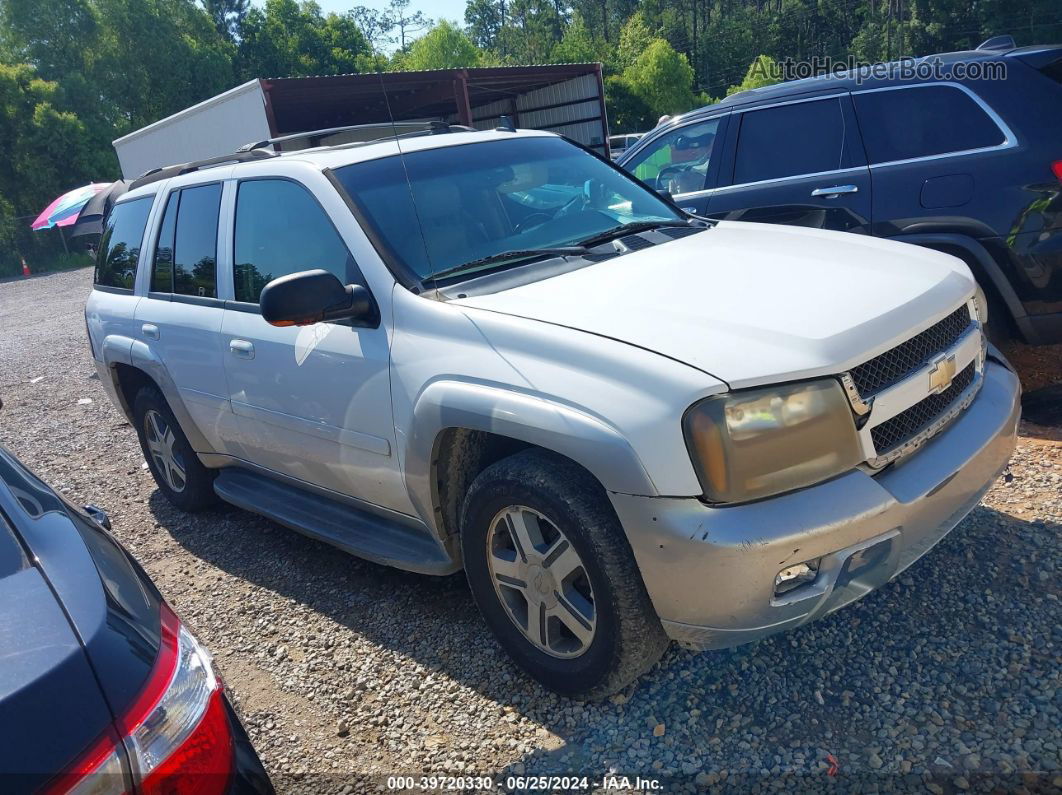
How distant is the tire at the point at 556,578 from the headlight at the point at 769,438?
0.38m

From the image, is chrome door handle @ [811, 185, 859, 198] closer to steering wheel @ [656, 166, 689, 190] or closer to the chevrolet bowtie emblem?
steering wheel @ [656, 166, 689, 190]

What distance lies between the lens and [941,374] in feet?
8.72

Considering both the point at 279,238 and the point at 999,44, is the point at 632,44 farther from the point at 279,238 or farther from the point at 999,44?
the point at 279,238

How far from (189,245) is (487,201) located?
5.64 ft

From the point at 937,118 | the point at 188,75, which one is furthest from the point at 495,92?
Answer: the point at 188,75

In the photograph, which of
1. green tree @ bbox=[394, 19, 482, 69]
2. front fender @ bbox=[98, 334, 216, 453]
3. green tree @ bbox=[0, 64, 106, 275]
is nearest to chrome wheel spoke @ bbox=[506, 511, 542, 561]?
front fender @ bbox=[98, 334, 216, 453]

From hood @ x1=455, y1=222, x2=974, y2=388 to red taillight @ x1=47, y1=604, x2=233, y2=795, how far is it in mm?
1398

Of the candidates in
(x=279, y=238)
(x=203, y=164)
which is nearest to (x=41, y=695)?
(x=279, y=238)

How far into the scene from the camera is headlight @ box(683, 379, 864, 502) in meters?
2.20

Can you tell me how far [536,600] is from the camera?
271cm

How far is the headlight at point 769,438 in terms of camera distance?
7.22 ft

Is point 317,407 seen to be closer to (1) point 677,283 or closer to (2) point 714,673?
(1) point 677,283

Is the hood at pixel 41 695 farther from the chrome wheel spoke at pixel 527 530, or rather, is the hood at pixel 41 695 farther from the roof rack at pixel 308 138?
the roof rack at pixel 308 138

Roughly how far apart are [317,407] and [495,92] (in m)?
23.5
